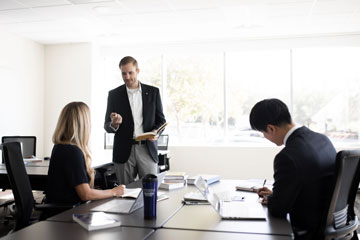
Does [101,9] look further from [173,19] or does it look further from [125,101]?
[125,101]

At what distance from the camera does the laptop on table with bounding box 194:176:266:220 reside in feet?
5.73

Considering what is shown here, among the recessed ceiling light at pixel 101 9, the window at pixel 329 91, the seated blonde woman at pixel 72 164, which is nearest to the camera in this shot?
the seated blonde woman at pixel 72 164

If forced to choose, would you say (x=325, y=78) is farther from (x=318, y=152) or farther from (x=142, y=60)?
(x=318, y=152)

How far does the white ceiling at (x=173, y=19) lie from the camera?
470 cm

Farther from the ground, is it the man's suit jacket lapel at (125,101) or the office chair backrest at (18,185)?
the man's suit jacket lapel at (125,101)

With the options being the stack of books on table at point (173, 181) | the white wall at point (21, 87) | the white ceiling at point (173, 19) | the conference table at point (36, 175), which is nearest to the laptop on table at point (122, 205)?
the stack of books on table at point (173, 181)

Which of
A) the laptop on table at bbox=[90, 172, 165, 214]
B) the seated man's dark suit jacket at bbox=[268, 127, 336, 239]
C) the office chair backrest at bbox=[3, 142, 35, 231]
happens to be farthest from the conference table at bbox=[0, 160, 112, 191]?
the seated man's dark suit jacket at bbox=[268, 127, 336, 239]

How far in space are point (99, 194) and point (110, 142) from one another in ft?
17.8

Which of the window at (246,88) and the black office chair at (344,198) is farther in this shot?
the window at (246,88)

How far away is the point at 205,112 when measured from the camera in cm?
714

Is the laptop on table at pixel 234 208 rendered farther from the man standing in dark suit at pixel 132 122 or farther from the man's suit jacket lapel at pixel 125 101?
the man's suit jacket lapel at pixel 125 101

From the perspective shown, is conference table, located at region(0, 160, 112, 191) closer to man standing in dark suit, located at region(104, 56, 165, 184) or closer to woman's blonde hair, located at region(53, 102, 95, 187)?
man standing in dark suit, located at region(104, 56, 165, 184)

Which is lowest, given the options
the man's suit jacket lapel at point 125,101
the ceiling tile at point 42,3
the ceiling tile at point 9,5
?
the man's suit jacket lapel at point 125,101

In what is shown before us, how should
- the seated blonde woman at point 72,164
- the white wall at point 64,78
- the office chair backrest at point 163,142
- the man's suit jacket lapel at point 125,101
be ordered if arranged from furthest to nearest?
1. the white wall at point 64,78
2. the office chair backrest at point 163,142
3. the man's suit jacket lapel at point 125,101
4. the seated blonde woman at point 72,164
